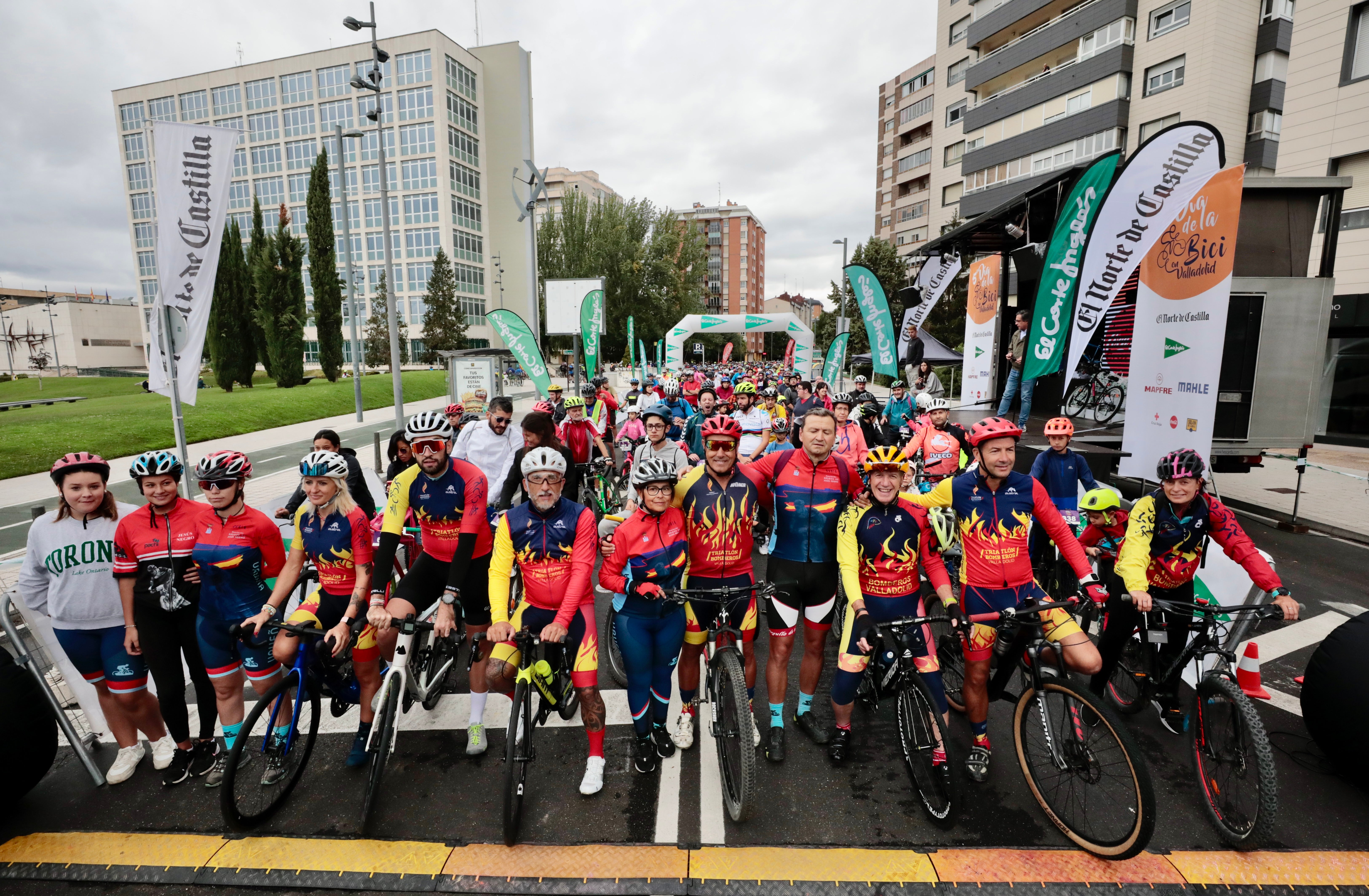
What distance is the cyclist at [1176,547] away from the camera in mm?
3879

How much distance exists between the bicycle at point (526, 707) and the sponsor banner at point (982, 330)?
1492cm

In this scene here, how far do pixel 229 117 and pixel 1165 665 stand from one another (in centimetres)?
8862

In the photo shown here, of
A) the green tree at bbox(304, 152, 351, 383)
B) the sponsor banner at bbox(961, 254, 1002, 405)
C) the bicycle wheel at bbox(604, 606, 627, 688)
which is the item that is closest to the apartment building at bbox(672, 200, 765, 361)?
the green tree at bbox(304, 152, 351, 383)

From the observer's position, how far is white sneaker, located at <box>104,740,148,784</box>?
12.8 feet

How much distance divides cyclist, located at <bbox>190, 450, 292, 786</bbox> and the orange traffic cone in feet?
20.4

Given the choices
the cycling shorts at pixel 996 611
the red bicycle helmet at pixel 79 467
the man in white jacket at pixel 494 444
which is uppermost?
the red bicycle helmet at pixel 79 467

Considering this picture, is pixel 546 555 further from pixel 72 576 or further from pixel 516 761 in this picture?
pixel 72 576

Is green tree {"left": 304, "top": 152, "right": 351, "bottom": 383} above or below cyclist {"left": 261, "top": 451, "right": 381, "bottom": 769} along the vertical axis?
above

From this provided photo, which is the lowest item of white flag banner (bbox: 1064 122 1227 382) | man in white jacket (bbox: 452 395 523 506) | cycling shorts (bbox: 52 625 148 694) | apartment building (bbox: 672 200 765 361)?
cycling shorts (bbox: 52 625 148 694)

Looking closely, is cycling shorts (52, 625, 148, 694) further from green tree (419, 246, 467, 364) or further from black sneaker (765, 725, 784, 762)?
green tree (419, 246, 467, 364)

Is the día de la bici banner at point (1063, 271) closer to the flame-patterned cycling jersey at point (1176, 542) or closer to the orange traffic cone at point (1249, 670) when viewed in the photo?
the flame-patterned cycling jersey at point (1176, 542)

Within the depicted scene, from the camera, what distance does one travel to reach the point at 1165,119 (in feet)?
92.4

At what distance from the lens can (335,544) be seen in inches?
157

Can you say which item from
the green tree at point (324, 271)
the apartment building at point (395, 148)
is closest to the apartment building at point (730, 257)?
the apartment building at point (395, 148)
